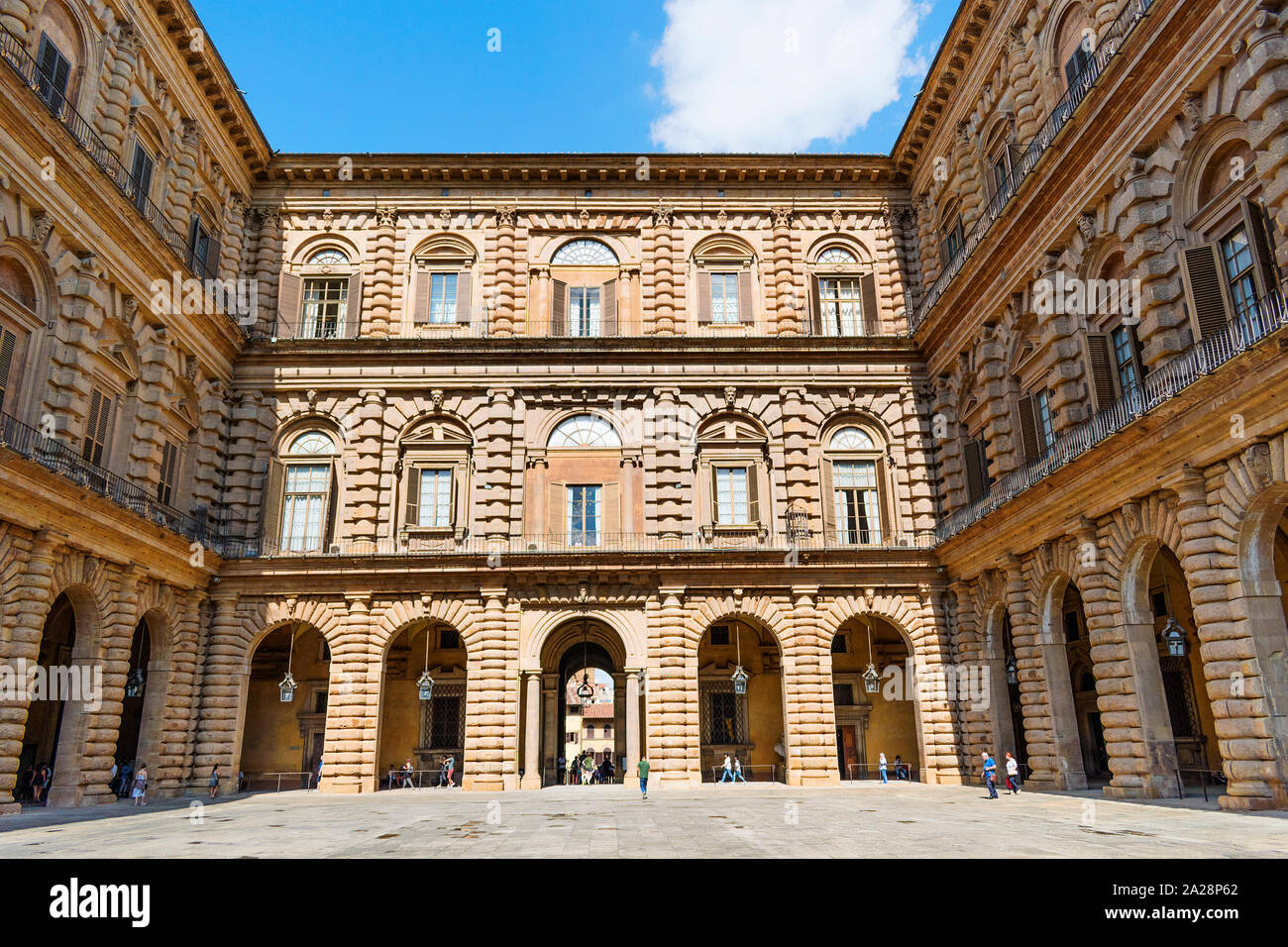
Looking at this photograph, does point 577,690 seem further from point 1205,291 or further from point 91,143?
point 1205,291

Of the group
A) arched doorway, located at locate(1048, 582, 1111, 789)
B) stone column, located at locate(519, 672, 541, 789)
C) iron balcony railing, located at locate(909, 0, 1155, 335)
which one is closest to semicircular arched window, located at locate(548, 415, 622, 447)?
stone column, located at locate(519, 672, 541, 789)

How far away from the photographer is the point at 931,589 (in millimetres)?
28328

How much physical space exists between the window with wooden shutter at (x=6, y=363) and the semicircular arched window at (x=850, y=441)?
76.7 feet

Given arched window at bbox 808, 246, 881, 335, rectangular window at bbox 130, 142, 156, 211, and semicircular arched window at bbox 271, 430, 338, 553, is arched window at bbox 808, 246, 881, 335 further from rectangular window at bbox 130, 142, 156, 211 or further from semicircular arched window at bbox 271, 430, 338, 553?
rectangular window at bbox 130, 142, 156, 211

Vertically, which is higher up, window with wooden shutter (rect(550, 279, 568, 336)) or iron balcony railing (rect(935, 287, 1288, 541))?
window with wooden shutter (rect(550, 279, 568, 336))

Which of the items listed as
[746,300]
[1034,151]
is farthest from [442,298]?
[1034,151]

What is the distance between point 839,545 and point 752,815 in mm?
12334

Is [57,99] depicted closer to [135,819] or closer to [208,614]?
[208,614]

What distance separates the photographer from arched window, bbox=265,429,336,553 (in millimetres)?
28562

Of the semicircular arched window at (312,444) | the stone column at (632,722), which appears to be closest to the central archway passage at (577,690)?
the stone column at (632,722)

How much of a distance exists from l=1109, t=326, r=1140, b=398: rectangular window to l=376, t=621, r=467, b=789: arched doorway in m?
21.7

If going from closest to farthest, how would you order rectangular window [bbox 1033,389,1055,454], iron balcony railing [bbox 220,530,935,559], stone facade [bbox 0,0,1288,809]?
1. stone facade [bbox 0,0,1288,809]
2. rectangular window [bbox 1033,389,1055,454]
3. iron balcony railing [bbox 220,530,935,559]

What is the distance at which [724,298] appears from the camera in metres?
31.9
